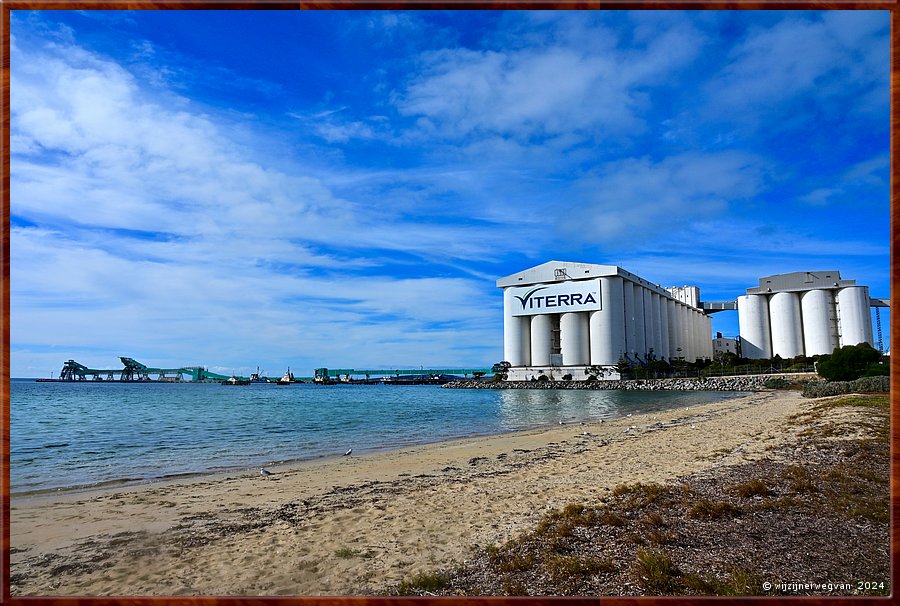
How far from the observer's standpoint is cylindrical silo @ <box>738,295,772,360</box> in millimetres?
73750

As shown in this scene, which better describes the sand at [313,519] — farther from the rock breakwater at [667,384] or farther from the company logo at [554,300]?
the company logo at [554,300]

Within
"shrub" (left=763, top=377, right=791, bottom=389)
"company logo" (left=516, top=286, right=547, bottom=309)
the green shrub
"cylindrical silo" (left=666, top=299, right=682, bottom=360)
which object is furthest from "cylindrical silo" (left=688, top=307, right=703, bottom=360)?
the green shrub

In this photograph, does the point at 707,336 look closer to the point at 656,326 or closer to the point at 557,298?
the point at 656,326

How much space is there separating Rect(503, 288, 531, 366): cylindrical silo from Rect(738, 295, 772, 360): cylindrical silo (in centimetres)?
3008

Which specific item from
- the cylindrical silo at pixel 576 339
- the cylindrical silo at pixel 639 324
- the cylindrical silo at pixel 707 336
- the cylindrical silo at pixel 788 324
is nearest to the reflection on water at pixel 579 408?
the cylindrical silo at pixel 576 339

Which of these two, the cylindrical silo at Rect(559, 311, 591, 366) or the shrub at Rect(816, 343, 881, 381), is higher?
the cylindrical silo at Rect(559, 311, 591, 366)

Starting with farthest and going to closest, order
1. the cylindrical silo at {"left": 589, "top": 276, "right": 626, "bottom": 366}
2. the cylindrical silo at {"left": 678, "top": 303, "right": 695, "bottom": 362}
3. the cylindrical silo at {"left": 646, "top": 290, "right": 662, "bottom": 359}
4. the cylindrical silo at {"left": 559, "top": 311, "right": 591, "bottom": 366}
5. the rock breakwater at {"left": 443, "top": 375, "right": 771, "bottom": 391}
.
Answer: the cylindrical silo at {"left": 678, "top": 303, "right": 695, "bottom": 362}, the cylindrical silo at {"left": 646, "top": 290, "right": 662, "bottom": 359}, the cylindrical silo at {"left": 559, "top": 311, "right": 591, "bottom": 366}, the cylindrical silo at {"left": 589, "top": 276, "right": 626, "bottom": 366}, the rock breakwater at {"left": 443, "top": 375, "right": 771, "bottom": 391}

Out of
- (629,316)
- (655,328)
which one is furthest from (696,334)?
(629,316)

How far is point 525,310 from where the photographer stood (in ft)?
237

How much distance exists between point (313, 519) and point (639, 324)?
7143 centimetres

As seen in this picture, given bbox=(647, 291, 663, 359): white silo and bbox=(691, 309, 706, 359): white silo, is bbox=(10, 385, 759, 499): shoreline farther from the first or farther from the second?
bbox=(691, 309, 706, 359): white silo

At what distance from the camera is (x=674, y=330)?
8469 centimetres

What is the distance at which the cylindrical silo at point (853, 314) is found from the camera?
62.3 meters

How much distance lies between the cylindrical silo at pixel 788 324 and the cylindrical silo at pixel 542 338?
3027 centimetres
